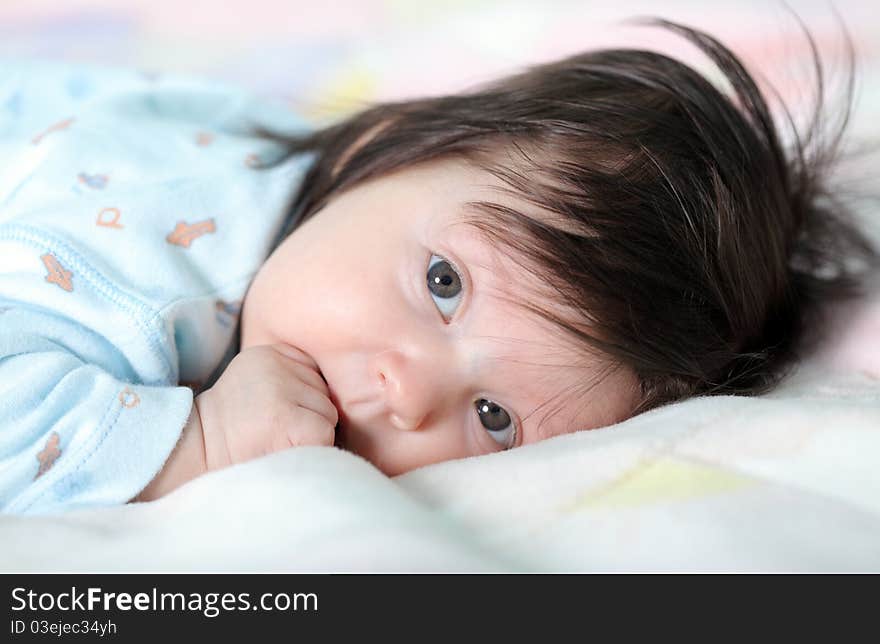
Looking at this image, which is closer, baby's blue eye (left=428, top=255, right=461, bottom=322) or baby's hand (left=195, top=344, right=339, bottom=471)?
baby's hand (left=195, top=344, right=339, bottom=471)

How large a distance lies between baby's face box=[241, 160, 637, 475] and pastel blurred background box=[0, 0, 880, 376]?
37.6 inches

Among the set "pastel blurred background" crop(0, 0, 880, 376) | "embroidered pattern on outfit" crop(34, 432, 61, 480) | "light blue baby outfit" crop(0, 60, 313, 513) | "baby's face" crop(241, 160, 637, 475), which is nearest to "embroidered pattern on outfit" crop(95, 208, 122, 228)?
"light blue baby outfit" crop(0, 60, 313, 513)

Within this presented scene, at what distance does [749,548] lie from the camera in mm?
657

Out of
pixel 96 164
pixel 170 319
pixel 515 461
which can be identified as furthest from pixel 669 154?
pixel 96 164

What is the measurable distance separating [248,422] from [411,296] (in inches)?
8.4

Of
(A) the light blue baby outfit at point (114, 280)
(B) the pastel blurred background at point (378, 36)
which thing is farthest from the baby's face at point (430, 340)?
(B) the pastel blurred background at point (378, 36)

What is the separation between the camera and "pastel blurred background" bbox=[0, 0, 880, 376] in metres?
2.03

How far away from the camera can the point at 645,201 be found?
1001 mm

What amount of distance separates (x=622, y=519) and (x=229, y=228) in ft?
2.14

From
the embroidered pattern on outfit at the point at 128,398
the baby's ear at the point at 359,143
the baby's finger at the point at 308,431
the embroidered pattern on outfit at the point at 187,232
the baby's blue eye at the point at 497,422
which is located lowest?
the baby's blue eye at the point at 497,422

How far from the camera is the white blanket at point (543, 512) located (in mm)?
641

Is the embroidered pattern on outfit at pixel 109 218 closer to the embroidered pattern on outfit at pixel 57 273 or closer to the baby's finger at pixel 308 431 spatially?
the embroidered pattern on outfit at pixel 57 273

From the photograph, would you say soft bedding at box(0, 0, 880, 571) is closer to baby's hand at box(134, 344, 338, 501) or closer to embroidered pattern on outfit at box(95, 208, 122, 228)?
baby's hand at box(134, 344, 338, 501)
